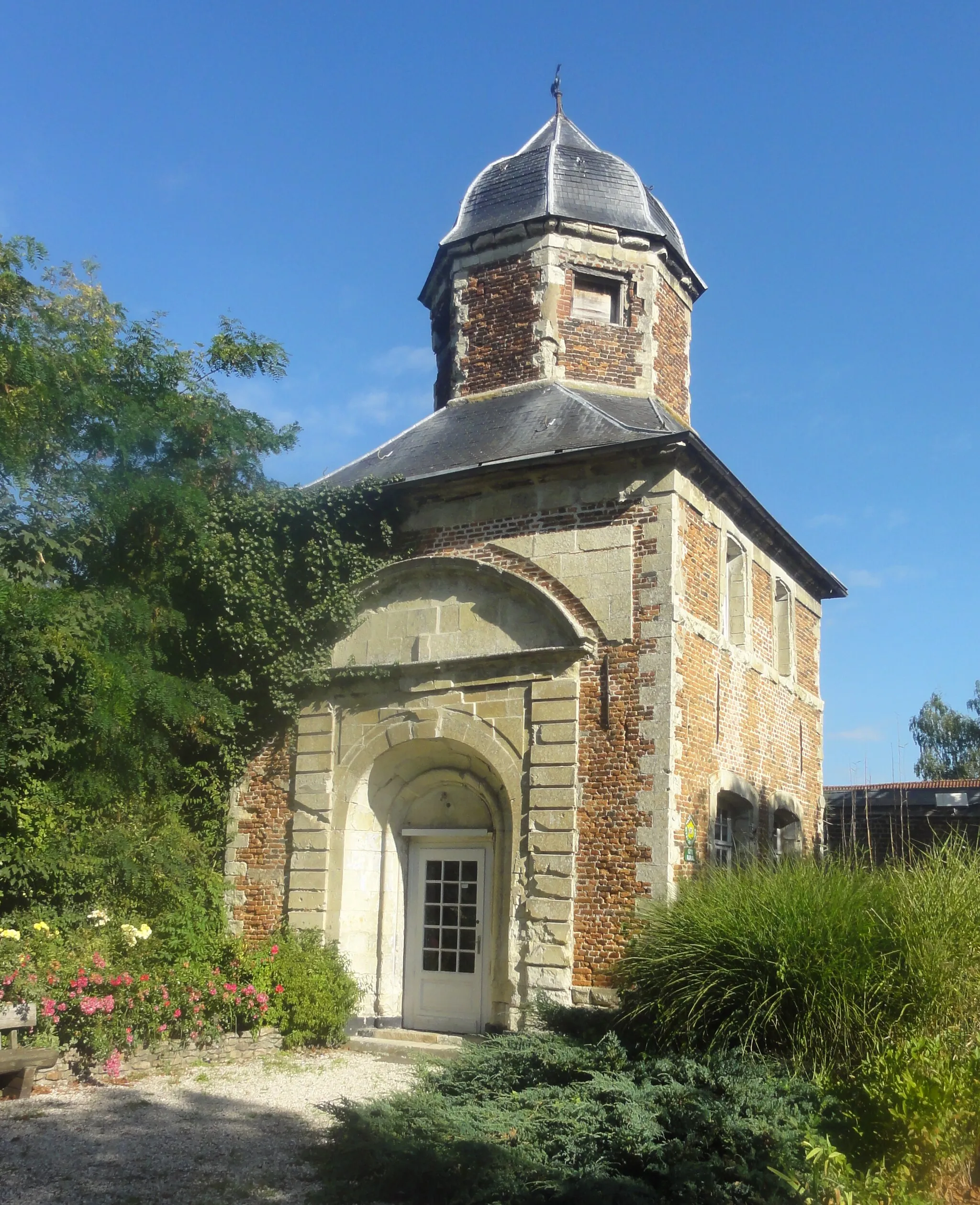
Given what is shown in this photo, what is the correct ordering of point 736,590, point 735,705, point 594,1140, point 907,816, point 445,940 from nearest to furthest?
point 594,1140, point 445,940, point 735,705, point 736,590, point 907,816

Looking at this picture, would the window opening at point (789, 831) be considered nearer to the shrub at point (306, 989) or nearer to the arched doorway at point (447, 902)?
the arched doorway at point (447, 902)

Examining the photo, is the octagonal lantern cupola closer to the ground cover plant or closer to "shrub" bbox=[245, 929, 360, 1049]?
"shrub" bbox=[245, 929, 360, 1049]

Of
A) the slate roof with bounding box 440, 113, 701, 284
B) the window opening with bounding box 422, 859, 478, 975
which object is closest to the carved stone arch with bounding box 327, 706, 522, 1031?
the window opening with bounding box 422, 859, 478, 975

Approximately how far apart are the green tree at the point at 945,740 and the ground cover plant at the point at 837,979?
99.6ft

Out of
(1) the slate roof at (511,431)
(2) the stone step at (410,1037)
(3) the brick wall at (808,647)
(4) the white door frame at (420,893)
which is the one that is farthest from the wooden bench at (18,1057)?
(3) the brick wall at (808,647)

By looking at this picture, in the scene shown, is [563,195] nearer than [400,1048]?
No

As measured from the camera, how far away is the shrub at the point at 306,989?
1032 centimetres

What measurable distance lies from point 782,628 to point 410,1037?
6881mm

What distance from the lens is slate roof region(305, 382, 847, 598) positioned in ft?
36.3

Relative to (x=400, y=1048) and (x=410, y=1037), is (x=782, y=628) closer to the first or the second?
(x=410, y=1037)

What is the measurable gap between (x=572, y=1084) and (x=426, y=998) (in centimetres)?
448

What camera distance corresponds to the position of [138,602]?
36.3 ft

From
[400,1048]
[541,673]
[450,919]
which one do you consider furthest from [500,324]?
[400,1048]

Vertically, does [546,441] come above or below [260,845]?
above
